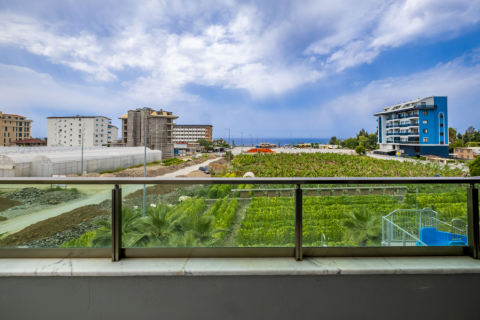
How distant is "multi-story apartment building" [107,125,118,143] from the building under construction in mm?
17265

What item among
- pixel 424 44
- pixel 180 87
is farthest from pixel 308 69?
pixel 180 87

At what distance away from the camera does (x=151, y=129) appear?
47531 millimetres

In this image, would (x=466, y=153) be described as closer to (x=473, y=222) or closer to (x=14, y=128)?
(x=473, y=222)

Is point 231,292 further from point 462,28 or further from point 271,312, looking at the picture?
point 462,28

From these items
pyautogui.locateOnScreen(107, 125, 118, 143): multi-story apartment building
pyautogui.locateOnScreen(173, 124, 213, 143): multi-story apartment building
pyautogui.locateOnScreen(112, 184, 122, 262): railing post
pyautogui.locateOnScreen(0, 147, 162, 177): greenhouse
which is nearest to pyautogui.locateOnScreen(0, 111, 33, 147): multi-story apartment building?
pyautogui.locateOnScreen(107, 125, 118, 143): multi-story apartment building

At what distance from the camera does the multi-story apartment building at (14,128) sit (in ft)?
144

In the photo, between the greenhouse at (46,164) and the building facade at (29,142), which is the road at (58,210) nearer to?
the greenhouse at (46,164)

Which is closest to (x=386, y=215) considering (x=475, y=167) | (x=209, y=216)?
(x=209, y=216)

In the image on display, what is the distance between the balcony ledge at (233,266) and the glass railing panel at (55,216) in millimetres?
96

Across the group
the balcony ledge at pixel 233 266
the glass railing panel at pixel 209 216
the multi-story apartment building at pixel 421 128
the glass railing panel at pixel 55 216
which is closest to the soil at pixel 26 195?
the glass railing panel at pixel 55 216

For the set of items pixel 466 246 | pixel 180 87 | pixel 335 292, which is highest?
pixel 180 87

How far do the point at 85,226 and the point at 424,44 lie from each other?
77851 mm

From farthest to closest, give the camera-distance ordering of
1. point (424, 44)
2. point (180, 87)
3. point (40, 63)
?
point (180, 87) < point (40, 63) < point (424, 44)

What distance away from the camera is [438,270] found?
4.14 feet
